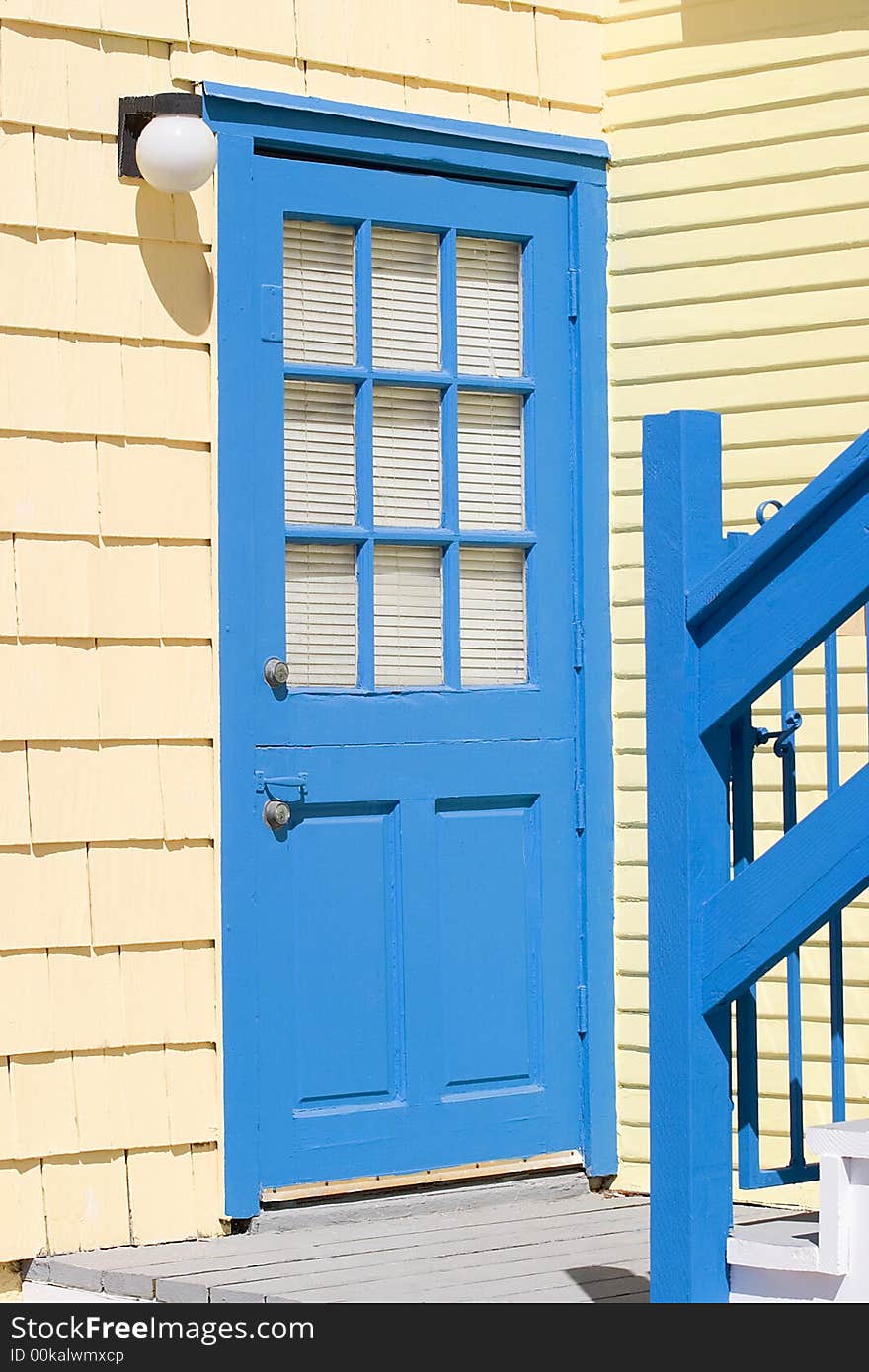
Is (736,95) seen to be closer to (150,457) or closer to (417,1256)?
(150,457)

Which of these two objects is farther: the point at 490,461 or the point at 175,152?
the point at 490,461

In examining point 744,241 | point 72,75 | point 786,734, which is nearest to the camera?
point 786,734

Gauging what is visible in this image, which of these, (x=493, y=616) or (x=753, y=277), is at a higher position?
(x=753, y=277)

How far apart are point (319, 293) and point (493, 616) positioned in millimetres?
871

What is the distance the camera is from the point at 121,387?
3709 mm

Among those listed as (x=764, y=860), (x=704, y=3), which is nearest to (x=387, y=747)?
(x=764, y=860)

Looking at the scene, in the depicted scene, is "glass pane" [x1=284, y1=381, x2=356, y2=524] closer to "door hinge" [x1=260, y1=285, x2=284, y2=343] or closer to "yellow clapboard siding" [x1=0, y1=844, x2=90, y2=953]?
"door hinge" [x1=260, y1=285, x2=284, y2=343]

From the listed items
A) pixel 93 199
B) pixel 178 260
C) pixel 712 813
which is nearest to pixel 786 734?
pixel 712 813

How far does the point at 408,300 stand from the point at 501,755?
1116mm

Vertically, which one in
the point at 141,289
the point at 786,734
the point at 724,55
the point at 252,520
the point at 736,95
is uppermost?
the point at 724,55

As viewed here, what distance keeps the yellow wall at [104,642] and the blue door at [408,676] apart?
5.3 inches

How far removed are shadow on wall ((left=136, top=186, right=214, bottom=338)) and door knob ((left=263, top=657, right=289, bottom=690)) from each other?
750mm

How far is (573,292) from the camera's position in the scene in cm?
423
